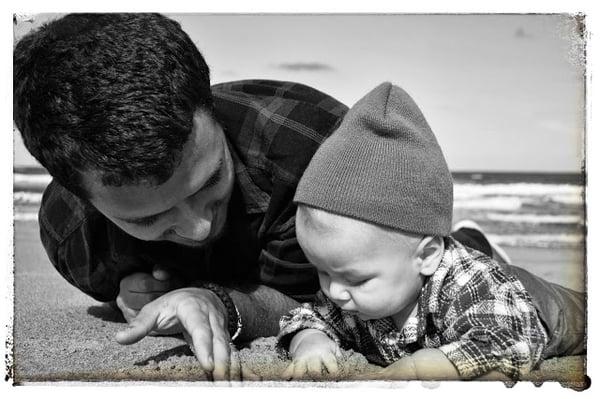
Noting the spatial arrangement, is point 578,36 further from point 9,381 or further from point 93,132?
point 9,381

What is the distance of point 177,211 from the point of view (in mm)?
1540

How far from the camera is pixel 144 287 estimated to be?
188cm

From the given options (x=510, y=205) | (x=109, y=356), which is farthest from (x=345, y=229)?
(x=510, y=205)

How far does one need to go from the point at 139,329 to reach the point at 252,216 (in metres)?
0.44

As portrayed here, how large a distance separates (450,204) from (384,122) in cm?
22

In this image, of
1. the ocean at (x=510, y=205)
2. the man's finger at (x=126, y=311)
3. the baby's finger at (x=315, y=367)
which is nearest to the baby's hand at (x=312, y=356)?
the baby's finger at (x=315, y=367)

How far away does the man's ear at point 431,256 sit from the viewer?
4.86 ft

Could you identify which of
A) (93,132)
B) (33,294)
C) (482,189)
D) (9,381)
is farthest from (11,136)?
(482,189)

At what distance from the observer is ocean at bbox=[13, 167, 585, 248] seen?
3.02 meters

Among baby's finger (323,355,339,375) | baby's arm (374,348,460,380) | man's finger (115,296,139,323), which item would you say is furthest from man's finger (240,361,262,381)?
man's finger (115,296,139,323)

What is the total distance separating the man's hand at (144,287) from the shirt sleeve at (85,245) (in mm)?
35

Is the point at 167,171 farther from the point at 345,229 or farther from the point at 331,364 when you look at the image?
the point at 331,364

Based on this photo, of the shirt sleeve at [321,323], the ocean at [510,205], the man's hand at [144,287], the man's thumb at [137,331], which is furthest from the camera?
the ocean at [510,205]

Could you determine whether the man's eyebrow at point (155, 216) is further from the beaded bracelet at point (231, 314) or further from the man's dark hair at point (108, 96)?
the beaded bracelet at point (231, 314)
